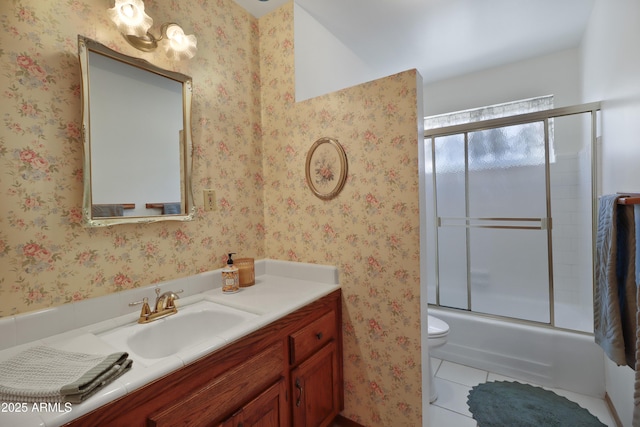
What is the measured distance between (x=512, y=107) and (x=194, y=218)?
3.13m

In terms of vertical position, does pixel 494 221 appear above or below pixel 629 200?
below

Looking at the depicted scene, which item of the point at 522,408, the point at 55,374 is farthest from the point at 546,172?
the point at 55,374

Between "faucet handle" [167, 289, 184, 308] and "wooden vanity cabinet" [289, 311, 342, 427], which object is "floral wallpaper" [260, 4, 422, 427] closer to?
"wooden vanity cabinet" [289, 311, 342, 427]

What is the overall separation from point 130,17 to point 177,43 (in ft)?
0.68

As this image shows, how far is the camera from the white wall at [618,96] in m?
1.28

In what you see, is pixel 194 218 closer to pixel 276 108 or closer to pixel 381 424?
pixel 276 108

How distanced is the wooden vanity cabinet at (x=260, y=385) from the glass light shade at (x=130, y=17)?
4.46 feet

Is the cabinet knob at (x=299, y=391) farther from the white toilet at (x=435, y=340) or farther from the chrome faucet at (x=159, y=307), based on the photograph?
the white toilet at (x=435, y=340)

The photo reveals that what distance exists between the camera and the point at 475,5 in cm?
186

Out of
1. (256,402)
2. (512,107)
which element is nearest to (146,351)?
(256,402)

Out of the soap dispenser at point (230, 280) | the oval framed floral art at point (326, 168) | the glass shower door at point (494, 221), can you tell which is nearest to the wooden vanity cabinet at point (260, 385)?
the soap dispenser at point (230, 280)

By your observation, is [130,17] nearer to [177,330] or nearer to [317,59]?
[317,59]

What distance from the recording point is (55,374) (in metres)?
0.73

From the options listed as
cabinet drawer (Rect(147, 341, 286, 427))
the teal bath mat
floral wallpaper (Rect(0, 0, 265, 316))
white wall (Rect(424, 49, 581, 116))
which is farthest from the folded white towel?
white wall (Rect(424, 49, 581, 116))
